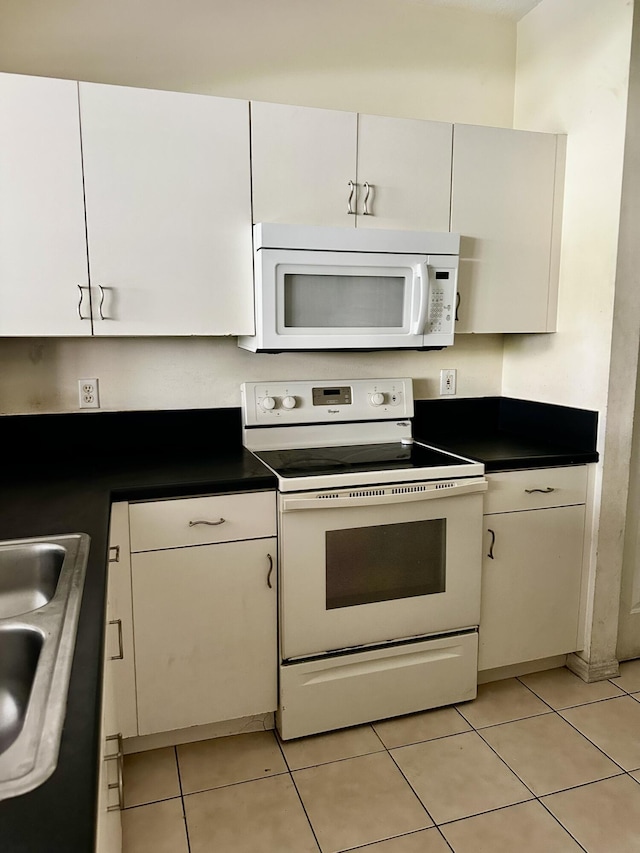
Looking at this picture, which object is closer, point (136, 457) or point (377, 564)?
point (377, 564)

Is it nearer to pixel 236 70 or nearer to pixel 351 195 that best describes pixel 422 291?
pixel 351 195

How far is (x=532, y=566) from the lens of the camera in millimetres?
2402

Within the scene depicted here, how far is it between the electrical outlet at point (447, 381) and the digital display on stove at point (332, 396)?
0.47m

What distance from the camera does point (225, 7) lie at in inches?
90.7

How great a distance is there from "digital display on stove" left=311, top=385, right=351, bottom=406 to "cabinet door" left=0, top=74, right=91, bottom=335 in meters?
0.89

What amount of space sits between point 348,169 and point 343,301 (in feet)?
1.48

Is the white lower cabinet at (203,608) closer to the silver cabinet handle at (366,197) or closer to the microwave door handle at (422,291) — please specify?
the microwave door handle at (422,291)

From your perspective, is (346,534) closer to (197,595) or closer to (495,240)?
(197,595)

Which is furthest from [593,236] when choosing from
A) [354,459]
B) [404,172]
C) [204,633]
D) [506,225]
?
[204,633]

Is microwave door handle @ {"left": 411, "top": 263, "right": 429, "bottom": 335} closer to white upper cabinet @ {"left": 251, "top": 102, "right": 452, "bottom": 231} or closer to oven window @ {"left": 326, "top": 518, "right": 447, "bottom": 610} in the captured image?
white upper cabinet @ {"left": 251, "top": 102, "right": 452, "bottom": 231}

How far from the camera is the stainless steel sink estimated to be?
28.1 inches

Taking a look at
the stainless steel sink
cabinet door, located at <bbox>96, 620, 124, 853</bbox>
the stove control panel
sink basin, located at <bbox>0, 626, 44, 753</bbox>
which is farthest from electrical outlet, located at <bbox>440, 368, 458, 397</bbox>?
sink basin, located at <bbox>0, 626, 44, 753</bbox>

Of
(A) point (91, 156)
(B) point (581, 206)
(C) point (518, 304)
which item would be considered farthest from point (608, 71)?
(A) point (91, 156)

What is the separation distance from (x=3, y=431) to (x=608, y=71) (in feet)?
7.95
